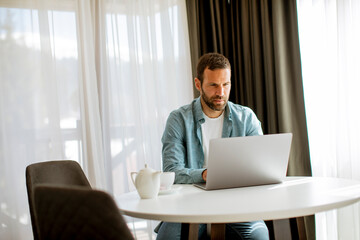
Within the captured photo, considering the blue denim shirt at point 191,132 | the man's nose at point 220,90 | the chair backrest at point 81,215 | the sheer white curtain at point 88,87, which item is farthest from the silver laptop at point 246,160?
the sheer white curtain at point 88,87

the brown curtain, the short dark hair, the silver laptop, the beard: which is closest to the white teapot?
the silver laptop

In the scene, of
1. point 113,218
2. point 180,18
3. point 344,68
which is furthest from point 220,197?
point 180,18

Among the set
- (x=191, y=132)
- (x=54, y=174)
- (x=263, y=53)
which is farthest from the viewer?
(x=263, y=53)

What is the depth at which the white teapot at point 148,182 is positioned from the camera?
1.48 metres

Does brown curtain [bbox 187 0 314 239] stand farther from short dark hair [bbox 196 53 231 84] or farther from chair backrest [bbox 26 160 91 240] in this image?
chair backrest [bbox 26 160 91 240]

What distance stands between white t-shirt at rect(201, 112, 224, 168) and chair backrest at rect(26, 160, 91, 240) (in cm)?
67

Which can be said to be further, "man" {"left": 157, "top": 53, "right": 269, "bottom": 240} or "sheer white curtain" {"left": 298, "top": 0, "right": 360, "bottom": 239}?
"sheer white curtain" {"left": 298, "top": 0, "right": 360, "bottom": 239}

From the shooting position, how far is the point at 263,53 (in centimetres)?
322

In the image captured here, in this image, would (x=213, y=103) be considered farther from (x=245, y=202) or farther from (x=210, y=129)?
(x=245, y=202)

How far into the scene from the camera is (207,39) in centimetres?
354

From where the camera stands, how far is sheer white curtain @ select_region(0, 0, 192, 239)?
279cm

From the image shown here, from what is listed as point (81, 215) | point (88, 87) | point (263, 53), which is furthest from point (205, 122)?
point (81, 215)

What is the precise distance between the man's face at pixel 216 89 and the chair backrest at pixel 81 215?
1.37 metres

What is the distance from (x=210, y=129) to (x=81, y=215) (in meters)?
1.43
